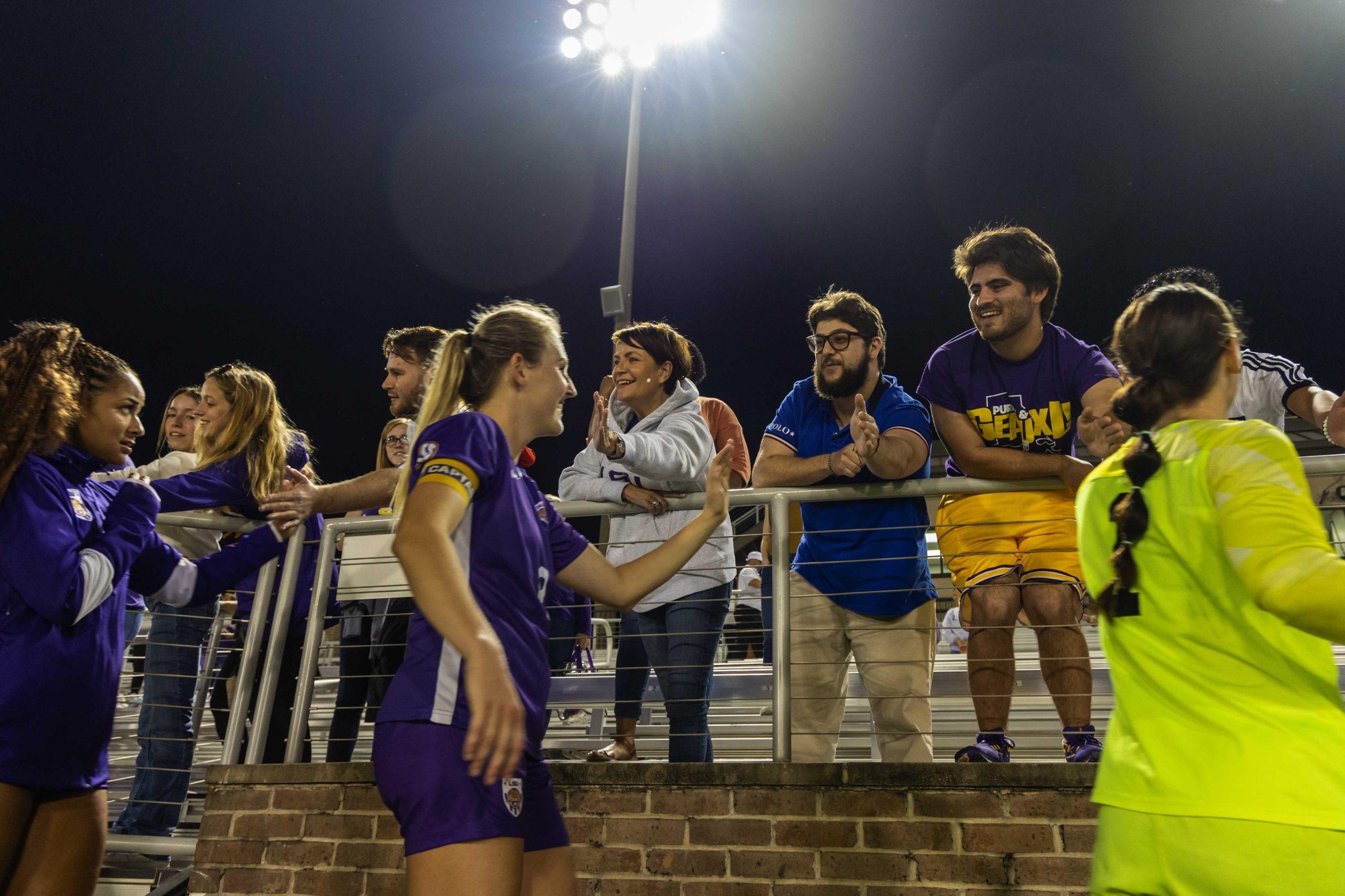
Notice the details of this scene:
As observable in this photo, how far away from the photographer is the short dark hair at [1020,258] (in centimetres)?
343

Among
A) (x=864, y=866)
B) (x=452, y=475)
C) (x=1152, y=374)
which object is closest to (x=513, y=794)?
(x=452, y=475)

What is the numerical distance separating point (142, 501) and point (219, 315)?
19.3 meters

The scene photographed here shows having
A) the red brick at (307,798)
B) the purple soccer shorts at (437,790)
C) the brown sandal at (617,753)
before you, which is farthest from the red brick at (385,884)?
the purple soccer shorts at (437,790)

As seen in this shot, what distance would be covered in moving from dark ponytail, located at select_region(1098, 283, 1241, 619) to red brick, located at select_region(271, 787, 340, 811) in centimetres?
284

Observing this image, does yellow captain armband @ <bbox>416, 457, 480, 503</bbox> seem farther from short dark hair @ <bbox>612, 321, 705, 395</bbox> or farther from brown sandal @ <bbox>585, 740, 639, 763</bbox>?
short dark hair @ <bbox>612, 321, 705, 395</bbox>

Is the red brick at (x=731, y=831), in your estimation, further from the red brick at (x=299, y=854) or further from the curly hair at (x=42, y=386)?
the curly hair at (x=42, y=386)

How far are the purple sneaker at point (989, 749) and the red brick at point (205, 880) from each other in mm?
2663

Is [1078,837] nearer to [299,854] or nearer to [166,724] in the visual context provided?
[299,854]

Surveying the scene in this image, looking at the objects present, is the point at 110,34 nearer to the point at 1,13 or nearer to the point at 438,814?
the point at 1,13

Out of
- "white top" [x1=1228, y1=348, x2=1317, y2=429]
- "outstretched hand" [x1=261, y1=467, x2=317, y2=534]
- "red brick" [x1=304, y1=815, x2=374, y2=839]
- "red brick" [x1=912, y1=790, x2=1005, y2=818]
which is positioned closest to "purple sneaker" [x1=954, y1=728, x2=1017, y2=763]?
"red brick" [x1=912, y1=790, x2=1005, y2=818]

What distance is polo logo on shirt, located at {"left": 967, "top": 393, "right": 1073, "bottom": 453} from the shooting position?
3.33 m

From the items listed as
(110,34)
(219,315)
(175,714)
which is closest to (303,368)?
(219,315)

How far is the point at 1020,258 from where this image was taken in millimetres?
3436

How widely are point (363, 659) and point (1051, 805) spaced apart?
270 centimetres
